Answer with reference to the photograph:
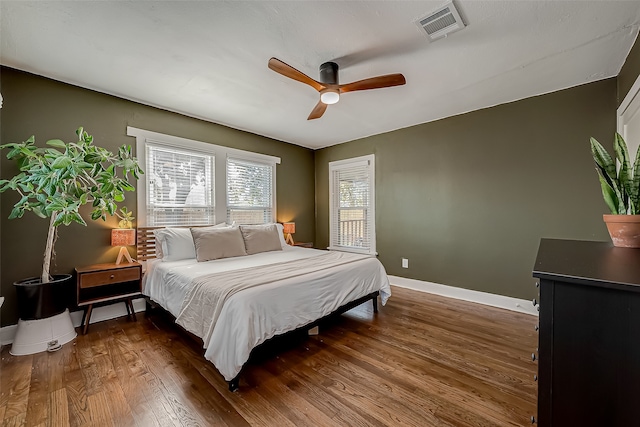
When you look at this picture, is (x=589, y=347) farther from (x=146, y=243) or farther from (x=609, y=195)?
(x=146, y=243)

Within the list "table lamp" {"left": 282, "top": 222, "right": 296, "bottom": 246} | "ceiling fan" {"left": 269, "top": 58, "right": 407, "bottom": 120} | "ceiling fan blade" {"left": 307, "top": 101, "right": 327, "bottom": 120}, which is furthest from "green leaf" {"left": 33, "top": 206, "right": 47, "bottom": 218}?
"table lamp" {"left": 282, "top": 222, "right": 296, "bottom": 246}

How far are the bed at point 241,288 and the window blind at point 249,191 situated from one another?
0.77 m

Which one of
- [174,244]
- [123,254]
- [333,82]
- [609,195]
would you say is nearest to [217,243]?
[174,244]

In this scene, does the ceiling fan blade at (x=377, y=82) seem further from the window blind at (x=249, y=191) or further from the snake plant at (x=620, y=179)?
the window blind at (x=249, y=191)

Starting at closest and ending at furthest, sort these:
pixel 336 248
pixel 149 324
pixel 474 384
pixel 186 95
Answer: pixel 474 384, pixel 149 324, pixel 186 95, pixel 336 248

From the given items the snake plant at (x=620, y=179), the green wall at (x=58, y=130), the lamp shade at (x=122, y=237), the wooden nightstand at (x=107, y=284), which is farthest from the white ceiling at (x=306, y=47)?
the wooden nightstand at (x=107, y=284)

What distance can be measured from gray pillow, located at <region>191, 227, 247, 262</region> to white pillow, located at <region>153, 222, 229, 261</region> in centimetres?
12

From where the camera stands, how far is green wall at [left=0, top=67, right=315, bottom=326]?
2.50 meters

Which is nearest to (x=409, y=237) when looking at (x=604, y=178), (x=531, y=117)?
(x=531, y=117)

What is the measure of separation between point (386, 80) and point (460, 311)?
2.74 m

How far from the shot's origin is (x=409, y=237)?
422 centimetres

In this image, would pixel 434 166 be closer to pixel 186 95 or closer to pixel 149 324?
pixel 186 95

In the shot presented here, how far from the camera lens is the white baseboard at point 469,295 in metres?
3.16

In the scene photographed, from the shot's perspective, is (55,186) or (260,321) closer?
(260,321)
